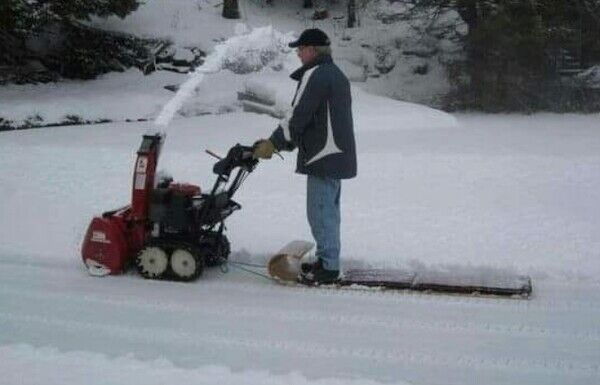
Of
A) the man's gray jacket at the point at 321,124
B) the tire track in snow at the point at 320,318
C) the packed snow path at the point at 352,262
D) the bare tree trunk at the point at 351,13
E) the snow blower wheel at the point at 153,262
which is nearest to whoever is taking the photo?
the packed snow path at the point at 352,262

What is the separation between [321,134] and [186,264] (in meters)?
1.36

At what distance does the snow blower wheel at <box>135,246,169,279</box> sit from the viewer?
6020 mm

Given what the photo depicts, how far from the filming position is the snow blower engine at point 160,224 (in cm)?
598

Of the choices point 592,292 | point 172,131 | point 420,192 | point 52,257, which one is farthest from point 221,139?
point 592,292

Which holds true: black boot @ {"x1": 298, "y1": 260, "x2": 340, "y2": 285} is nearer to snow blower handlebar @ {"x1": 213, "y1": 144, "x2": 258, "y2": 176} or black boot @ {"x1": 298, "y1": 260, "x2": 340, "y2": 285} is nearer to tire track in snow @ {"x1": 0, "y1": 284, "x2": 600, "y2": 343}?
tire track in snow @ {"x1": 0, "y1": 284, "x2": 600, "y2": 343}

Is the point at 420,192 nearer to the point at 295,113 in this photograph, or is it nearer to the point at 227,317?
the point at 295,113

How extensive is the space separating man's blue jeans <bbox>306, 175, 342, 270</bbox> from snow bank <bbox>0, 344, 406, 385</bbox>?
66.6 inches

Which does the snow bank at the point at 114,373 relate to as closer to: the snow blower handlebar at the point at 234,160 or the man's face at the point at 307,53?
the snow blower handlebar at the point at 234,160

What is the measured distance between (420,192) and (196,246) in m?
2.84

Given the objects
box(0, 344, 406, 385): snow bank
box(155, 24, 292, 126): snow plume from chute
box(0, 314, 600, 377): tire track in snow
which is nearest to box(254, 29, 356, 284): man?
box(0, 314, 600, 377): tire track in snow

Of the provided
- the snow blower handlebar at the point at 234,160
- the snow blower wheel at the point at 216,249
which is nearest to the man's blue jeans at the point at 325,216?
the snow blower handlebar at the point at 234,160

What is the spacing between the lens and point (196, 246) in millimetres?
6023

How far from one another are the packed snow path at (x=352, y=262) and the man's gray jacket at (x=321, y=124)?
906mm

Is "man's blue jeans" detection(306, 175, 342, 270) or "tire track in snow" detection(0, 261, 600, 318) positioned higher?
"man's blue jeans" detection(306, 175, 342, 270)
